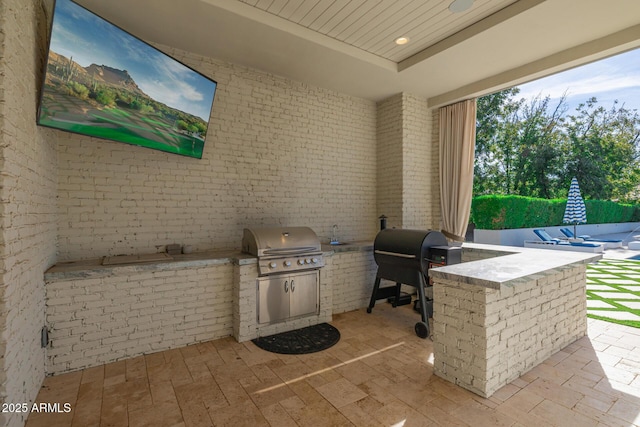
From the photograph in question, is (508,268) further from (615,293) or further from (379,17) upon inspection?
(615,293)

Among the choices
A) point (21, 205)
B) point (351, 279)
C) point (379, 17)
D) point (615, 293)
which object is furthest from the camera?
point (615, 293)

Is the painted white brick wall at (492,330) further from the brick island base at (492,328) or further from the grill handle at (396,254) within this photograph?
the grill handle at (396,254)

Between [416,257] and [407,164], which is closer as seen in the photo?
[416,257]

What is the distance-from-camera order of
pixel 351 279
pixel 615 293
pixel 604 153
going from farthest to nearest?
pixel 604 153, pixel 615 293, pixel 351 279

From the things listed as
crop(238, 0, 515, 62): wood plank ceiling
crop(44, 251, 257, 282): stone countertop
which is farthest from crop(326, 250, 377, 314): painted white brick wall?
crop(238, 0, 515, 62): wood plank ceiling

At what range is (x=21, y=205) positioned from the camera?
2.01m

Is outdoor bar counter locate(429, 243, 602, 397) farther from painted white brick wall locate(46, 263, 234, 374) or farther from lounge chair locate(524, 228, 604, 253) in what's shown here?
lounge chair locate(524, 228, 604, 253)

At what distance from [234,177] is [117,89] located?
1.67 meters

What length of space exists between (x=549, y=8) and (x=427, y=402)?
3.61m

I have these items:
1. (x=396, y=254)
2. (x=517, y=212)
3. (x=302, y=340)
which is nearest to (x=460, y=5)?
(x=396, y=254)

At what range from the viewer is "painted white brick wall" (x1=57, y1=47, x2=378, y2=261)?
325 cm

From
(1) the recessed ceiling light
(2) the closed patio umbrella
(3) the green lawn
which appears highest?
(1) the recessed ceiling light

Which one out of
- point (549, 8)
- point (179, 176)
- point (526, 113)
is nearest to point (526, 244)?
point (526, 113)

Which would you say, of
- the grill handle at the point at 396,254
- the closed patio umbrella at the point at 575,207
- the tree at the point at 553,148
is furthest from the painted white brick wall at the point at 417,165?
the tree at the point at 553,148
